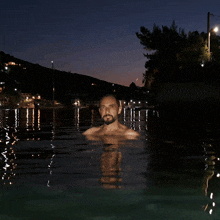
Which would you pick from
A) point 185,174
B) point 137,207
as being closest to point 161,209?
point 137,207

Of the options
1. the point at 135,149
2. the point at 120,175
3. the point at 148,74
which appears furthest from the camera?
the point at 148,74

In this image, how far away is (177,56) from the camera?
52219mm

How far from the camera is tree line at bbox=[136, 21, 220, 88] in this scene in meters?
44.1

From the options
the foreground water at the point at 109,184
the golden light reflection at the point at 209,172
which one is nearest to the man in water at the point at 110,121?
the foreground water at the point at 109,184

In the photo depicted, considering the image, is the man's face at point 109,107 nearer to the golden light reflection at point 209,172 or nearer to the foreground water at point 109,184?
the foreground water at point 109,184

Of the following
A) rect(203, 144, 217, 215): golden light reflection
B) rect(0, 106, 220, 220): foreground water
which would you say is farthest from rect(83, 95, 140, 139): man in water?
rect(203, 144, 217, 215): golden light reflection

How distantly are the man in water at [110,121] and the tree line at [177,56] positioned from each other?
3191cm

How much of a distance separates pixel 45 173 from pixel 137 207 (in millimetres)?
2317

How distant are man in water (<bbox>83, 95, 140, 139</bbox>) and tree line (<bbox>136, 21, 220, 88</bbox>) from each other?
31.9m

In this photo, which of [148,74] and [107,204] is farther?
[148,74]

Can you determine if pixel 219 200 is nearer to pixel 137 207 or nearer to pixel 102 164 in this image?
pixel 137 207

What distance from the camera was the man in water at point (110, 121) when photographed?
10.9 m

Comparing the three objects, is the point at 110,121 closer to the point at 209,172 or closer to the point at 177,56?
the point at 209,172

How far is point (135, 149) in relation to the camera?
9188mm
